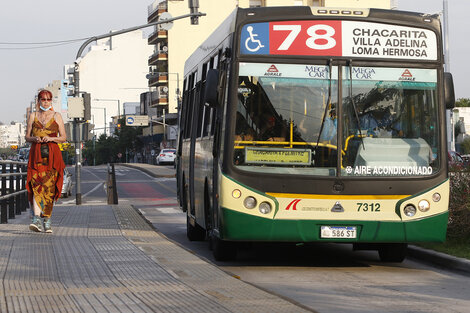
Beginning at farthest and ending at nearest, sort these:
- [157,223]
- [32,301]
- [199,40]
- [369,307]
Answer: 1. [199,40]
2. [157,223]
3. [369,307]
4. [32,301]

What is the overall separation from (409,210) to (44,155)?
5004mm

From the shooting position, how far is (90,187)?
52.6 m

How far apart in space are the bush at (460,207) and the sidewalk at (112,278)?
4.02m

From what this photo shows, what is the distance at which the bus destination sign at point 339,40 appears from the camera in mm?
11500

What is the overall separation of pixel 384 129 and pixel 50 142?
462 cm

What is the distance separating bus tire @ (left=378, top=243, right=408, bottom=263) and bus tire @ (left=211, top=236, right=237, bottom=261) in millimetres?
1904

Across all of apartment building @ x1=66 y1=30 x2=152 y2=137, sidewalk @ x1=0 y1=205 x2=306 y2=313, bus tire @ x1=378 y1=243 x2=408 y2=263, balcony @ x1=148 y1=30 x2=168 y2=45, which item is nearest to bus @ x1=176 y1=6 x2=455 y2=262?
bus tire @ x1=378 y1=243 x2=408 y2=263

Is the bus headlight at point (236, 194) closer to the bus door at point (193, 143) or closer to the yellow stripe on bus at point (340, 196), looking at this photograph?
the yellow stripe on bus at point (340, 196)

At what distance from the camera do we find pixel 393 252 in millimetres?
12383

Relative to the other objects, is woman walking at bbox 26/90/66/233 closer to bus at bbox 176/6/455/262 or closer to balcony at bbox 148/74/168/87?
bus at bbox 176/6/455/262

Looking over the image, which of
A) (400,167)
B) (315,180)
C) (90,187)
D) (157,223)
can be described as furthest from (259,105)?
(90,187)

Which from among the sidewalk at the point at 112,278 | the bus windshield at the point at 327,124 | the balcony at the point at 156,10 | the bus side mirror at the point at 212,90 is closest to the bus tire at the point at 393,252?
the bus windshield at the point at 327,124

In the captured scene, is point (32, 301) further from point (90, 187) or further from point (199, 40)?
point (199, 40)

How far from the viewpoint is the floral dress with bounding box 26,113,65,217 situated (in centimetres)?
1321
